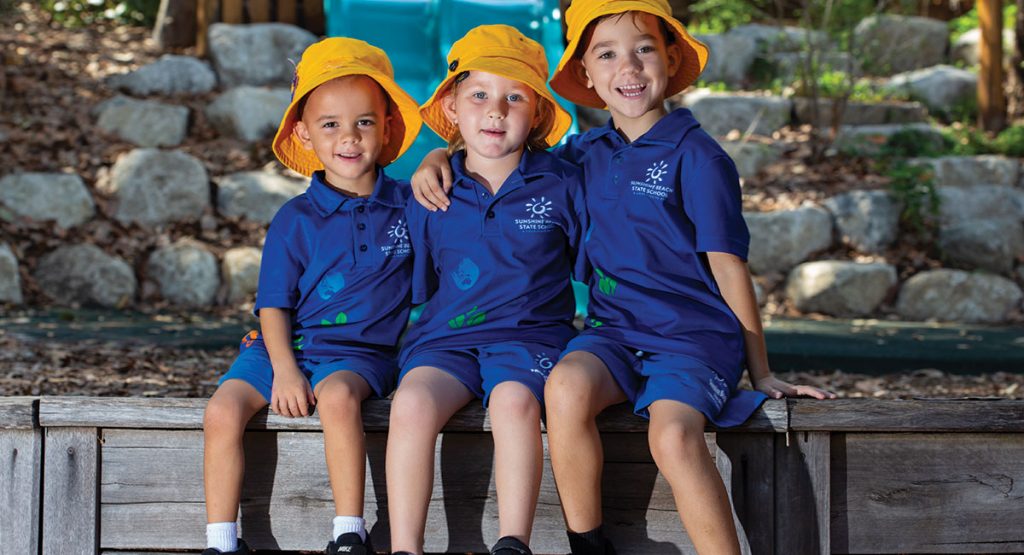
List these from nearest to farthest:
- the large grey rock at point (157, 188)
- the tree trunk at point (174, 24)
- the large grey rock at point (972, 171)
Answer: the large grey rock at point (157, 188) → the large grey rock at point (972, 171) → the tree trunk at point (174, 24)

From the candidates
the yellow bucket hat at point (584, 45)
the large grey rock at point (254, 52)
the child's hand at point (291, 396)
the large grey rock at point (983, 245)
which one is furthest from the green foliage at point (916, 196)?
the child's hand at point (291, 396)

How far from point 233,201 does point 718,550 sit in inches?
237

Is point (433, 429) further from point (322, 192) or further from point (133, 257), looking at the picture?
point (133, 257)

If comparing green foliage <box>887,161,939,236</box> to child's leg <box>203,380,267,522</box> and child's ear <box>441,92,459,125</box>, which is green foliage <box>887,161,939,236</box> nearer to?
child's ear <box>441,92,459,125</box>

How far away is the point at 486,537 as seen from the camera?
2.73 m

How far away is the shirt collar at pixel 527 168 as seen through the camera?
2973 millimetres

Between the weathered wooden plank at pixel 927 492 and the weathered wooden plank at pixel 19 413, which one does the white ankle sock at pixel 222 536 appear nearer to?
the weathered wooden plank at pixel 19 413

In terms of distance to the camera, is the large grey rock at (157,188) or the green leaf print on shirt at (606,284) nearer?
the green leaf print on shirt at (606,284)

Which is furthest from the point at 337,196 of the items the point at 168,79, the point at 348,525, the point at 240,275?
the point at 168,79

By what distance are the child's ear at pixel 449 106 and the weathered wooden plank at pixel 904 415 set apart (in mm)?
1171

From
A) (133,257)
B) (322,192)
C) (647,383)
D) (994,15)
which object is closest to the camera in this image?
(647,383)

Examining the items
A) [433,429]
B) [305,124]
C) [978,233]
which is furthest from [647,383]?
[978,233]

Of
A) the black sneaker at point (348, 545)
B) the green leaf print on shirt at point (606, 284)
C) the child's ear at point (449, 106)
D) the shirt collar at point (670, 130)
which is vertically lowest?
the black sneaker at point (348, 545)

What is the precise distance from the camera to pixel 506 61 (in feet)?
9.77
